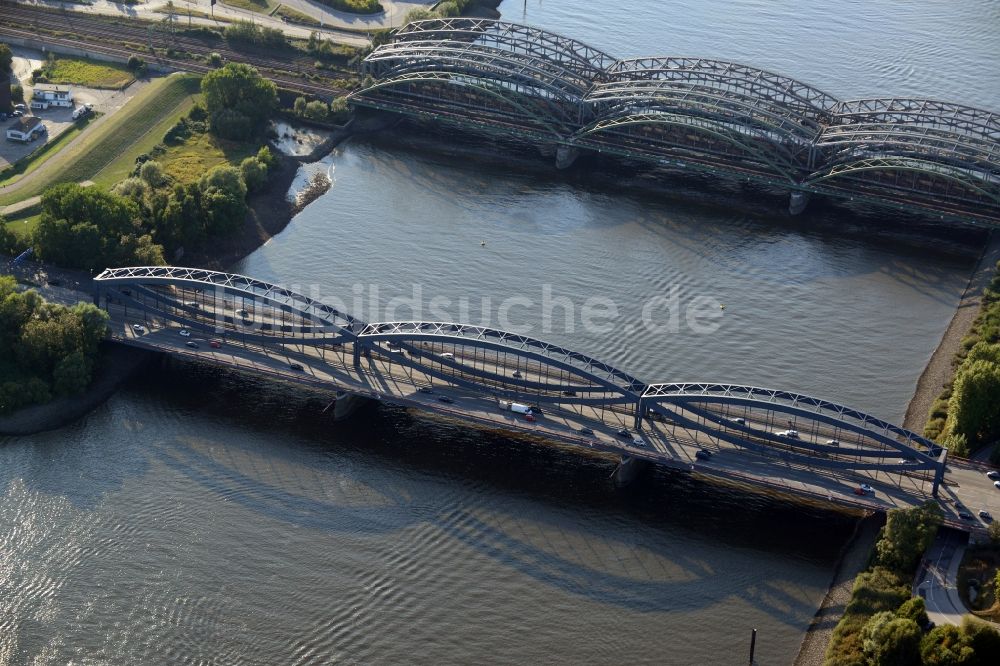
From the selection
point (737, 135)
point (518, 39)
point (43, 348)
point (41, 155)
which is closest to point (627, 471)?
point (43, 348)

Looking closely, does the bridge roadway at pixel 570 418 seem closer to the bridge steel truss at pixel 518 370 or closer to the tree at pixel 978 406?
the bridge steel truss at pixel 518 370

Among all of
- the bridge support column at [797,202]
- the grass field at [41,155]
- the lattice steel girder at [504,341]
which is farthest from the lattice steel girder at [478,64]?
the lattice steel girder at [504,341]

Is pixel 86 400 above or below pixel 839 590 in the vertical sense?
below

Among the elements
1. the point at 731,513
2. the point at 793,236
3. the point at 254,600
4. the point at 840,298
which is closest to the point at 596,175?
the point at 793,236

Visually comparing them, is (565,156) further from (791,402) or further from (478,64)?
(791,402)

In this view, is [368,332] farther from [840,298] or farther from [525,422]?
[840,298]

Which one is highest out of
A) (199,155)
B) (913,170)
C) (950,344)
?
(913,170)
